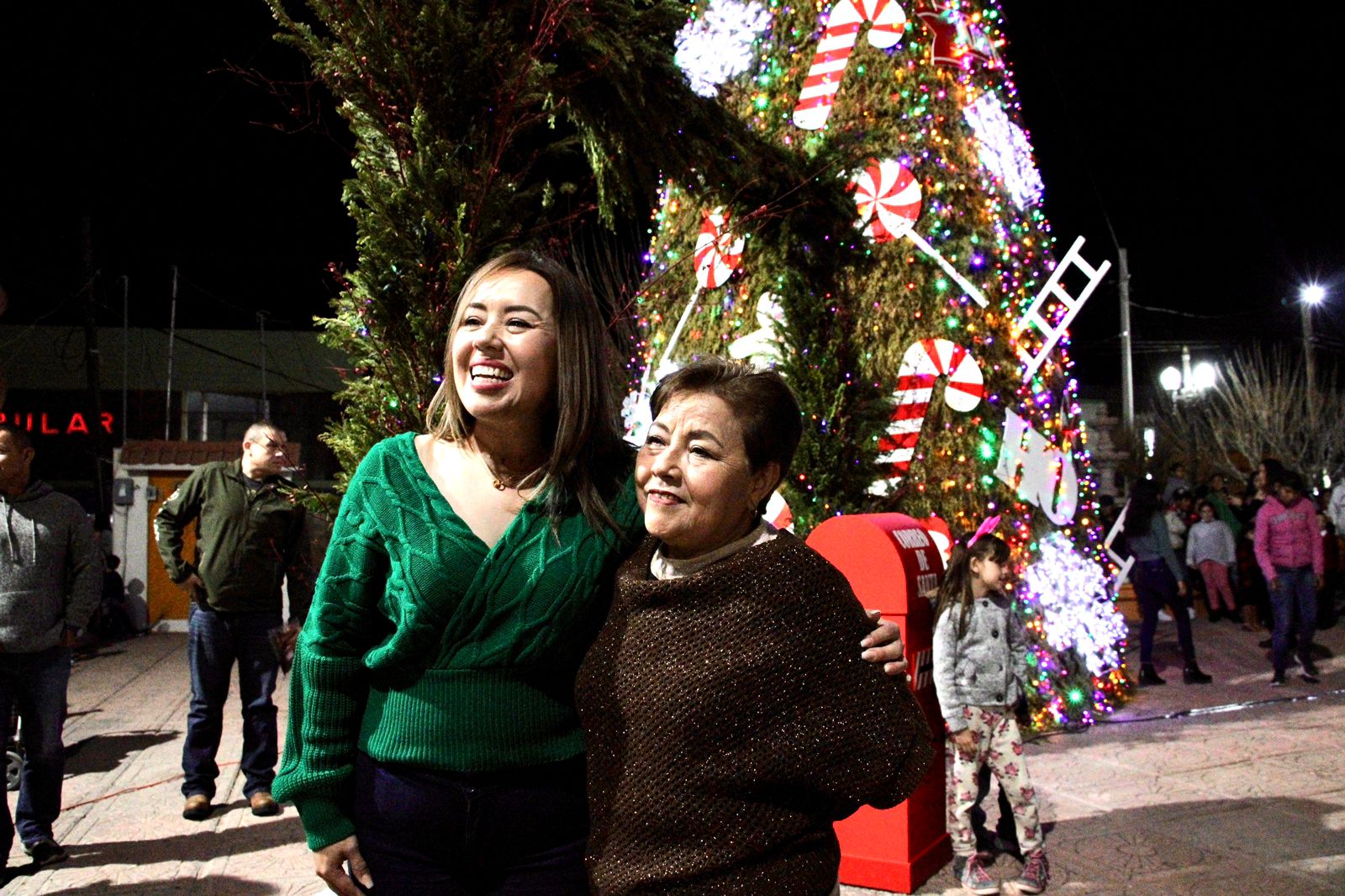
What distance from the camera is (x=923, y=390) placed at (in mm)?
7887

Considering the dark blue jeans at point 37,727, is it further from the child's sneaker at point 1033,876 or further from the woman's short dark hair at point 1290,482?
the woman's short dark hair at point 1290,482

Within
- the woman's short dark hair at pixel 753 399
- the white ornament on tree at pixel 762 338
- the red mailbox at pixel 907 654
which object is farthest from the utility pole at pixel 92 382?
the woman's short dark hair at pixel 753 399

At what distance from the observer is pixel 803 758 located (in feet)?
5.94

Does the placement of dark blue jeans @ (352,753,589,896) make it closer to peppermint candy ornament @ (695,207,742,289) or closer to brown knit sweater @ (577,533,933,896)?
brown knit sweater @ (577,533,933,896)

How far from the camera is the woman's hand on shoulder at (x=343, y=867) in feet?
6.25

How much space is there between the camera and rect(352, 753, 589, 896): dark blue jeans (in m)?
1.90

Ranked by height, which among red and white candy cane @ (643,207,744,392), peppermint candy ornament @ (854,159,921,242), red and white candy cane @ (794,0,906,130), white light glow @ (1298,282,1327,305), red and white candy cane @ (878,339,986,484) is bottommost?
red and white candy cane @ (878,339,986,484)

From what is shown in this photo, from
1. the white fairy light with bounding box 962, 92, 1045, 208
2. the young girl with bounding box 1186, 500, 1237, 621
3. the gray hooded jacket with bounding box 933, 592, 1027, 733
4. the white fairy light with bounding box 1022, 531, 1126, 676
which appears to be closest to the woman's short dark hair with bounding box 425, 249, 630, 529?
the gray hooded jacket with bounding box 933, 592, 1027, 733

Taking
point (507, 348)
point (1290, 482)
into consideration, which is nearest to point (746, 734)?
point (507, 348)

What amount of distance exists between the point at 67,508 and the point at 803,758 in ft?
15.9

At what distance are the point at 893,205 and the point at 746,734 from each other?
6786 millimetres

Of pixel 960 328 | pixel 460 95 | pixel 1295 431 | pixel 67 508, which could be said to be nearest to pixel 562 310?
pixel 460 95

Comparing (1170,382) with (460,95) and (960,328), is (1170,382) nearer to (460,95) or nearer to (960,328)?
(960,328)

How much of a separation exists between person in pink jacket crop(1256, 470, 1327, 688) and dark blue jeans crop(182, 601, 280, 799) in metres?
9.15
